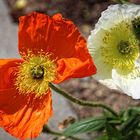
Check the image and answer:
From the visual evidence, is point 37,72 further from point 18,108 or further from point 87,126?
point 87,126

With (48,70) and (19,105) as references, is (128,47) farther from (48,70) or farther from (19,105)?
(19,105)

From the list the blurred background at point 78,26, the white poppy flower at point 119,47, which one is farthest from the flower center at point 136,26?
the blurred background at point 78,26

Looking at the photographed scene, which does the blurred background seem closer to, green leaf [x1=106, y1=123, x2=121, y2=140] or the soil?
the soil

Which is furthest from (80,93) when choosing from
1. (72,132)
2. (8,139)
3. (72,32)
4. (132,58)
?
(72,32)

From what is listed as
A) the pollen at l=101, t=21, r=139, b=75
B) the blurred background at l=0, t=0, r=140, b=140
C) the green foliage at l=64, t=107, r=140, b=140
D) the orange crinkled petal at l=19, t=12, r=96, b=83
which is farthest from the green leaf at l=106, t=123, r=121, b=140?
the blurred background at l=0, t=0, r=140, b=140

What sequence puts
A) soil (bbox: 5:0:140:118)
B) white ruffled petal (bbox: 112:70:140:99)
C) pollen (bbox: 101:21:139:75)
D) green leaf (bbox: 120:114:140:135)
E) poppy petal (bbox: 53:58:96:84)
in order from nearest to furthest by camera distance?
poppy petal (bbox: 53:58:96:84)
white ruffled petal (bbox: 112:70:140:99)
pollen (bbox: 101:21:139:75)
green leaf (bbox: 120:114:140:135)
soil (bbox: 5:0:140:118)

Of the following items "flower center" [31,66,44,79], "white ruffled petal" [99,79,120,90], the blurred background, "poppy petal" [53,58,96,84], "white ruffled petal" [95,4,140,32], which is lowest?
the blurred background

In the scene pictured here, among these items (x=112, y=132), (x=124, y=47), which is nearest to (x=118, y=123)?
(x=112, y=132)
